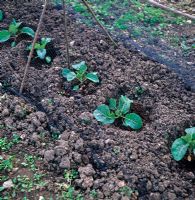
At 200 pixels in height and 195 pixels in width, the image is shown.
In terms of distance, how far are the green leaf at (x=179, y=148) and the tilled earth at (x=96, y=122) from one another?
0.06 meters

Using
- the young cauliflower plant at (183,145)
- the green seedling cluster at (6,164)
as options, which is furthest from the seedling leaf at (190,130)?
the green seedling cluster at (6,164)

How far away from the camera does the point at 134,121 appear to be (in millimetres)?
2955

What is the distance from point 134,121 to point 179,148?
0.44 metres

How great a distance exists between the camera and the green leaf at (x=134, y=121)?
295 centimetres

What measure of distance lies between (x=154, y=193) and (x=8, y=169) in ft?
3.36

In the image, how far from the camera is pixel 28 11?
411cm

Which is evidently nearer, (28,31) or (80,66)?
(80,66)

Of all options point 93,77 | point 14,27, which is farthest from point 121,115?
point 14,27

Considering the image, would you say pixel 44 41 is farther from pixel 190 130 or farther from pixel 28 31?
pixel 190 130

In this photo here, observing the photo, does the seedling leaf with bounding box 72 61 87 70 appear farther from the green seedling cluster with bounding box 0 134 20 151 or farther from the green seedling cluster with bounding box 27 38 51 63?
the green seedling cluster with bounding box 0 134 20 151

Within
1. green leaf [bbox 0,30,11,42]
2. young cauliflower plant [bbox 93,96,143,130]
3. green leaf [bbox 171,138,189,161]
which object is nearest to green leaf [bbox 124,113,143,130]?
young cauliflower plant [bbox 93,96,143,130]

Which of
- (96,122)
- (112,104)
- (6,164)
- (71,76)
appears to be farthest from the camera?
(71,76)

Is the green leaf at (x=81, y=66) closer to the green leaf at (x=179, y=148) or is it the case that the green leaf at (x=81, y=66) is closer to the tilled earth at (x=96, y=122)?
the tilled earth at (x=96, y=122)

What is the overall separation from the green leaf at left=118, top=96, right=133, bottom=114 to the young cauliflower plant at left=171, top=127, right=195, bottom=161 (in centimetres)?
50
